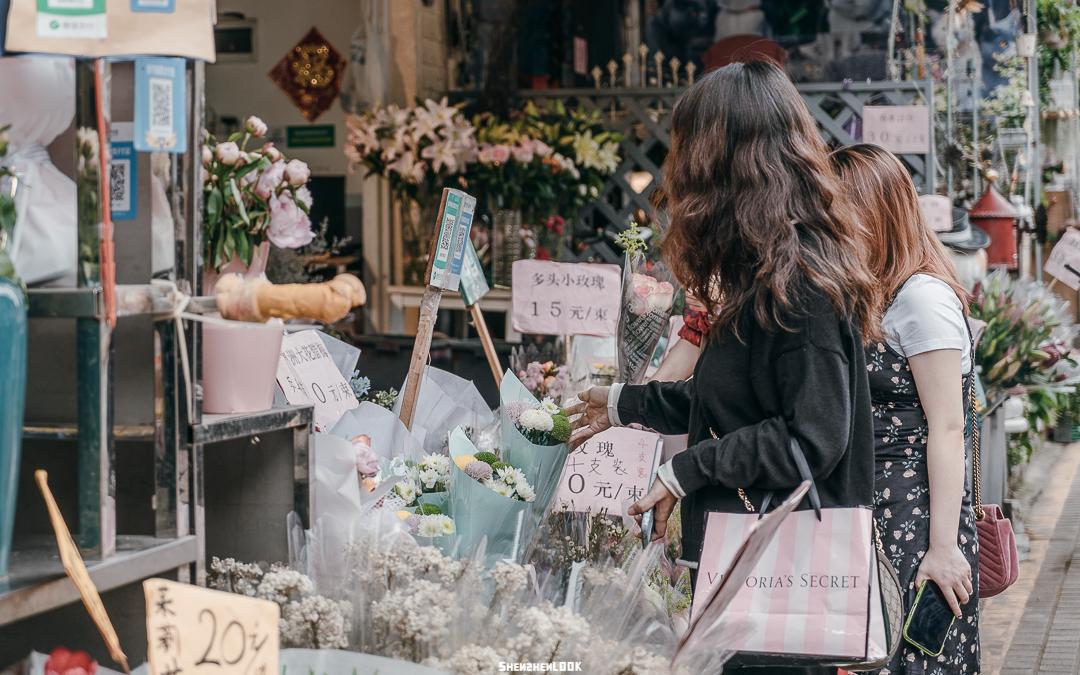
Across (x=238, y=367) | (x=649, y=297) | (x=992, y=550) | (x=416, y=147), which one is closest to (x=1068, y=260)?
(x=416, y=147)

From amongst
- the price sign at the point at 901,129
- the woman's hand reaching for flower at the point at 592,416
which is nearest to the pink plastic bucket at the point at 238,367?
the woman's hand reaching for flower at the point at 592,416

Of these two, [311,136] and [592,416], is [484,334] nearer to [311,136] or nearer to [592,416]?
[592,416]

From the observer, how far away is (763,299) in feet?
6.49

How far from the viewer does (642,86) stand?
6875mm

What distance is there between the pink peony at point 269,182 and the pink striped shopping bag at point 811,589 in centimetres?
110

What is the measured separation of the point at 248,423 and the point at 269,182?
2.64ft

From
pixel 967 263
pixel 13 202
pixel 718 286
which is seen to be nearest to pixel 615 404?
pixel 718 286

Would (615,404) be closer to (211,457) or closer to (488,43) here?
(211,457)

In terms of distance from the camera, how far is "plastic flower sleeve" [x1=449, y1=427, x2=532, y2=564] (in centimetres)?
226

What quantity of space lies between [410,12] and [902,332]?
16.8ft

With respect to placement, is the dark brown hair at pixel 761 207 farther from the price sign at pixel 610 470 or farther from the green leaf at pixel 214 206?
the green leaf at pixel 214 206

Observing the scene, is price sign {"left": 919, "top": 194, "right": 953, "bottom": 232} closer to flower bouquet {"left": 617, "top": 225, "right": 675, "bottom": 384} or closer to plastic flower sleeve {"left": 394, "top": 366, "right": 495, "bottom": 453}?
flower bouquet {"left": 617, "top": 225, "right": 675, "bottom": 384}

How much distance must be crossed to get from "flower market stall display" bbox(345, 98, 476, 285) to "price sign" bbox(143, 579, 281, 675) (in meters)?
4.93

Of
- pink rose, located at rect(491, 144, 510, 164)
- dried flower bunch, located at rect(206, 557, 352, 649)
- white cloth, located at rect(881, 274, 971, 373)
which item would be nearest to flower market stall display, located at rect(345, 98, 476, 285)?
pink rose, located at rect(491, 144, 510, 164)
